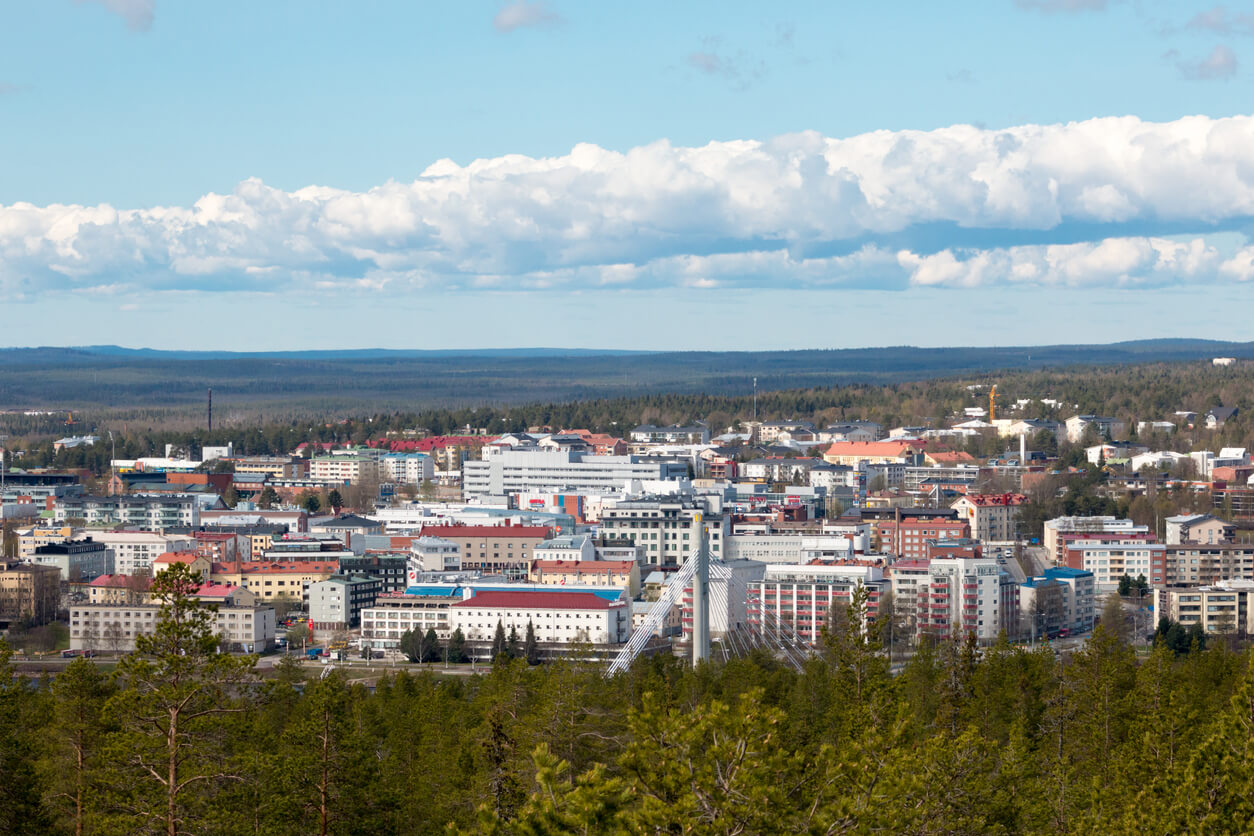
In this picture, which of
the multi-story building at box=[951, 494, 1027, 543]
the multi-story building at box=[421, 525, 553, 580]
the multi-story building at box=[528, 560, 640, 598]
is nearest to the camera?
the multi-story building at box=[528, 560, 640, 598]

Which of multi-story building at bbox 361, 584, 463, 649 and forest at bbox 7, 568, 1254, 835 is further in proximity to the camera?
multi-story building at bbox 361, 584, 463, 649

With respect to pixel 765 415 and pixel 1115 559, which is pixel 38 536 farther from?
pixel 765 415

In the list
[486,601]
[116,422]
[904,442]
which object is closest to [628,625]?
[486,601]

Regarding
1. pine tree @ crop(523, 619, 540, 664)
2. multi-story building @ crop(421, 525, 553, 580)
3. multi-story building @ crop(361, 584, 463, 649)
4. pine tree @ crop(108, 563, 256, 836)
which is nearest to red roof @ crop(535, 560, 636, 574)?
multi-story building @ crop(421, 525, 553, 580)

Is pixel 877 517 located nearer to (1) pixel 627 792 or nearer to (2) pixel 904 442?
(2) pixel 904 442

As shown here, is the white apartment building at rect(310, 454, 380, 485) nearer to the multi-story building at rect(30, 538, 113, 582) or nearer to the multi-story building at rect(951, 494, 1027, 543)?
the multi-story building at rect(30, 538, 113, 582)

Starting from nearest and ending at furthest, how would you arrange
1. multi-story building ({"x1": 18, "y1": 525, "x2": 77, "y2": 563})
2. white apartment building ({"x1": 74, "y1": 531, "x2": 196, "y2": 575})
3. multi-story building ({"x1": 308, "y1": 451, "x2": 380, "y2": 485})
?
multi-story building ({"x1": 18, "y1": 525, "x2": 77, "y2": 563}), white apartment building ({"x1": 74, "y1": 531, "x2": 196, "y2": 575}), multi-story building ({"x1": 308, "y1": 451, "x2": 380, "y2": 485})
